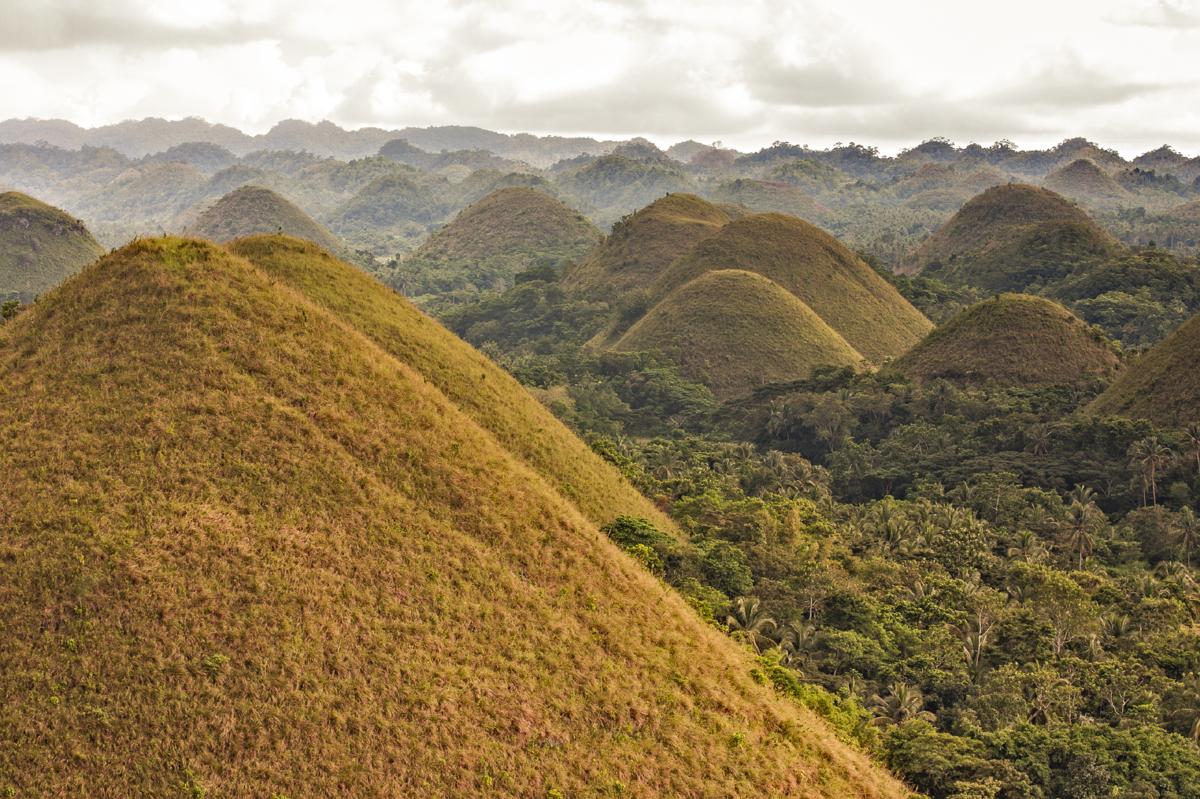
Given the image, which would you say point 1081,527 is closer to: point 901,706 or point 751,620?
point 901,706

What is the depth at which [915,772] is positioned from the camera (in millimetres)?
25531

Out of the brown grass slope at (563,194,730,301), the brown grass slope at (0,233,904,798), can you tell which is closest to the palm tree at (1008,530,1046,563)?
the brown grass slope at (0,233,904,798)

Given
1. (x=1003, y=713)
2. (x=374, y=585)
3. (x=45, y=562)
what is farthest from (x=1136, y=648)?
(x=45, y=562)

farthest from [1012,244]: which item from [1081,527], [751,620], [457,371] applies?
[457,371]

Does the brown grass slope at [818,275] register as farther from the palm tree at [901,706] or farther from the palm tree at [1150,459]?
the palm tree at [901,706]

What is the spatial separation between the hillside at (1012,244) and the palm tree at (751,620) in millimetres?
110923

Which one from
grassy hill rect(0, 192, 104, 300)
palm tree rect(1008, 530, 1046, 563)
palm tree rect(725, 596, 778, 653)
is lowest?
palm tree rect(1008, 530, 1046, 563)

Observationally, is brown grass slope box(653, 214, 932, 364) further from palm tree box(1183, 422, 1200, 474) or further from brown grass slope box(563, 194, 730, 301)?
palm tree box(1183, 422, 1200, 474)

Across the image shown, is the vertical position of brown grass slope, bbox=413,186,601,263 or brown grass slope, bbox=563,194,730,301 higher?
brown grass slope, bbox=413,186,601,263

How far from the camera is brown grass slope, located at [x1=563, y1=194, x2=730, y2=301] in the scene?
401 feet

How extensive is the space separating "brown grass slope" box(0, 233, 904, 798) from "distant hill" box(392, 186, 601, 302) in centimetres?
13877

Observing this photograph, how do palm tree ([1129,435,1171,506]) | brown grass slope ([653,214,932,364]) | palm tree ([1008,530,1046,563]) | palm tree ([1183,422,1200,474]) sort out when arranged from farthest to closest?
1. brown grass slope ([653,214,932,364])
2. palm tree ([1183,422,1200,474])
3. palm tree ([1129,435,1171,506])
4. palm tree ([1008,530,1046,563])

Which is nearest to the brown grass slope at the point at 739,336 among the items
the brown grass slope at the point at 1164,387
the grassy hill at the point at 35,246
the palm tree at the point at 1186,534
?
the brown grass slope at the point at 1164,387

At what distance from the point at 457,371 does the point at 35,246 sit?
5045 inches
